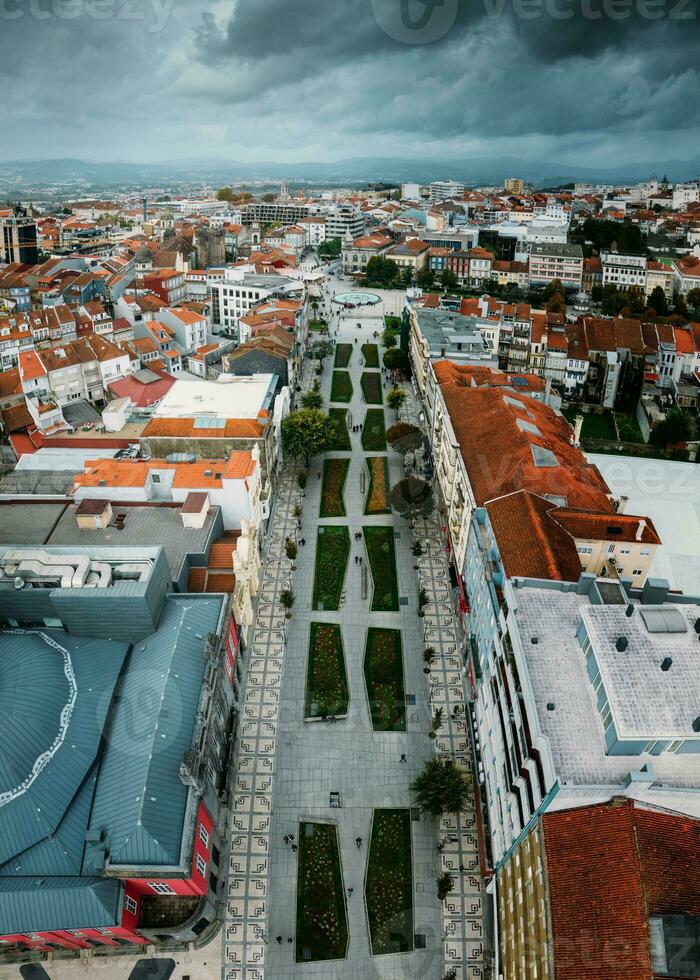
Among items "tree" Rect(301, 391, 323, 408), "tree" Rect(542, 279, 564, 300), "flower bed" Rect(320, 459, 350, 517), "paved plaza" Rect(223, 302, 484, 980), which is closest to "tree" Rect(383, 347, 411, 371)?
"tree" Rect(301, 391, 323, 408)

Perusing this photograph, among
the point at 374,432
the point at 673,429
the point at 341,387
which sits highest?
the point at 341,387

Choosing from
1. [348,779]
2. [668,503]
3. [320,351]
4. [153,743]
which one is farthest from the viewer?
[320,351]

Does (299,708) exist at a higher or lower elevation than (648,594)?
lower

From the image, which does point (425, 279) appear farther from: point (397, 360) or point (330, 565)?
point (330, 565)

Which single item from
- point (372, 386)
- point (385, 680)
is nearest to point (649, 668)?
point (385, 680)

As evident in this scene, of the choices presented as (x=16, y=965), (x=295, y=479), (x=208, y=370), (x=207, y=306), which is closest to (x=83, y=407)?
(x=208, y=370)

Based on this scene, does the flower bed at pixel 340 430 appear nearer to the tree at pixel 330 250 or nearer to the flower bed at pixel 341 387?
the flower bed at pixel 341 387

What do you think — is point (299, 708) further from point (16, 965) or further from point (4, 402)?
point (4, 402)
